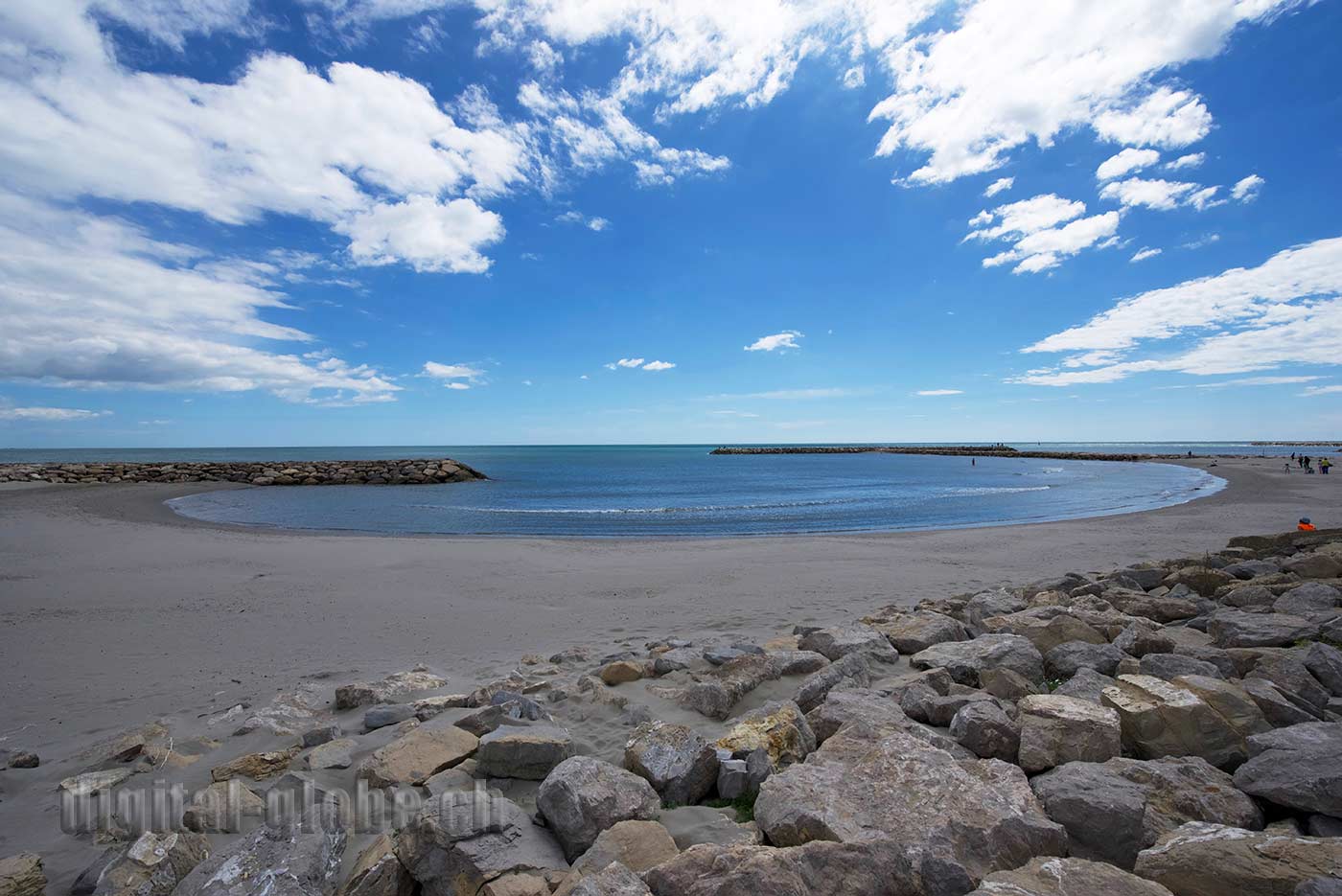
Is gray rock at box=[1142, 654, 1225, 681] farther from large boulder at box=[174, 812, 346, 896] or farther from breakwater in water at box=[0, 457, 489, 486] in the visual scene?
breakwater in water at box=[0, 457, 489, 486]

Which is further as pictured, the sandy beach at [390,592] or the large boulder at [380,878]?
the sandy beach at [390,592]

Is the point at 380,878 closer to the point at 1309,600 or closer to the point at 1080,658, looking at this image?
the point at 1080,658

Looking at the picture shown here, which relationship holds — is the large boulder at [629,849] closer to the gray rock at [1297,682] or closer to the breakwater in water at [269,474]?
the gray rock at [1297,682]

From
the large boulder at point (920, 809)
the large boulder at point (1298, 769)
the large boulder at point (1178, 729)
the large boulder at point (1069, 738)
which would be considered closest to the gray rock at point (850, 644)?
the large boulder at point (1069, 738)

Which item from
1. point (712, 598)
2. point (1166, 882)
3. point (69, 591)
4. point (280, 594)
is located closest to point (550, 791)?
point (1166, 882)

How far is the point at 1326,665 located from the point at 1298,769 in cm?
228

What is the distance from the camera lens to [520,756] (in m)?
4.08

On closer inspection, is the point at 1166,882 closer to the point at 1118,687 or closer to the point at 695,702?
the point at 1118,687

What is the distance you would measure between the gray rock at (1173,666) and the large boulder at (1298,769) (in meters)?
1.22

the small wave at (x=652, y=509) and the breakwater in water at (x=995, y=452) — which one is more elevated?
the breakwater in water at (x=995, y=452)

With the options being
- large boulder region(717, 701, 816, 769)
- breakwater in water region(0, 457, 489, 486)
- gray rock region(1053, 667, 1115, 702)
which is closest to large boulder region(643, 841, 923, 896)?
large boulder region(717, 701, 816, 769)

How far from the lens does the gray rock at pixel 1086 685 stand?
4.77 metres

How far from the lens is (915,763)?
12.1ft

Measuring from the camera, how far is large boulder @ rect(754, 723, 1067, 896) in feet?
10.0
